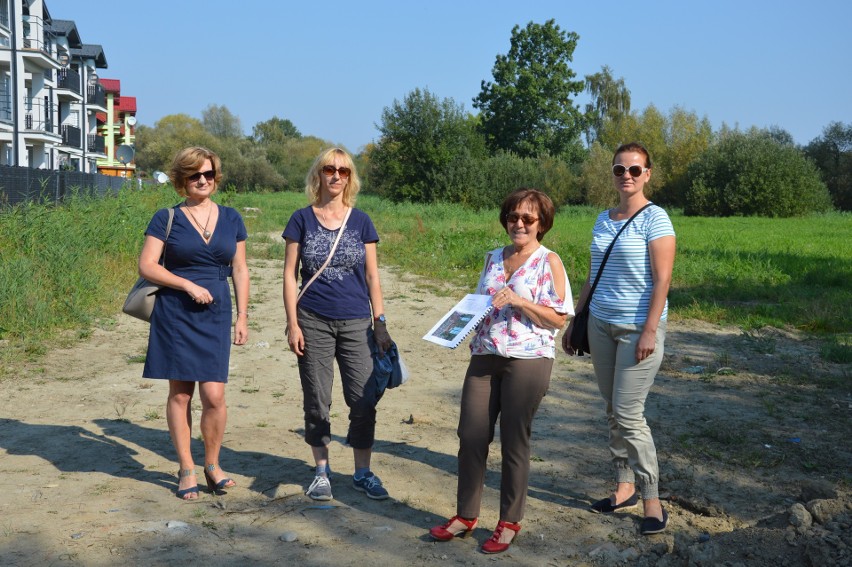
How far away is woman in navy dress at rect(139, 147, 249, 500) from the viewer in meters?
4.64

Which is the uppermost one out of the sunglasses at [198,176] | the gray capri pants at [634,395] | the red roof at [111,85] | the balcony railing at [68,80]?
the red roof at [111,85]

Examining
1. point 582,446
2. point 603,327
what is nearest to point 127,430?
point 582,446

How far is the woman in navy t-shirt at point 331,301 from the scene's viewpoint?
4680 mm

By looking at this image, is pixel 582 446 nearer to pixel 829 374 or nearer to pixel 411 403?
pixel 411 403

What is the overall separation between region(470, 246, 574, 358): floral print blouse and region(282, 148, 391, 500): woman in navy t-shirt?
85 cm

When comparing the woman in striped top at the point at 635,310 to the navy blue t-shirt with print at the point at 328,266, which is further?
the navy blue t-shirt with print at the point at 328,266

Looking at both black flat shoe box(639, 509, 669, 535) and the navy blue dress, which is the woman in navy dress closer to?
the navy blue dress

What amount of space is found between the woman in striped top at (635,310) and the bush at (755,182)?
4636 centimetres

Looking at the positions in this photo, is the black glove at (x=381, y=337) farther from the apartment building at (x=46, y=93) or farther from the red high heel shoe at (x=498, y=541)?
the apartment building at (x=46, y=93)

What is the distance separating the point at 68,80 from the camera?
5022 cm

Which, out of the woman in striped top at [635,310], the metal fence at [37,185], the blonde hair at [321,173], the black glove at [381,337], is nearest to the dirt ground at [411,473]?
the woman in striped top at [635,310]

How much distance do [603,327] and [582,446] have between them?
178 centimetres

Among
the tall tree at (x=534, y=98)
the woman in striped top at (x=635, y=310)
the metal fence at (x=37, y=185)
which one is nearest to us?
the woman in striped top at (x=635, y=310)

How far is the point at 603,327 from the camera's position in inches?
175
